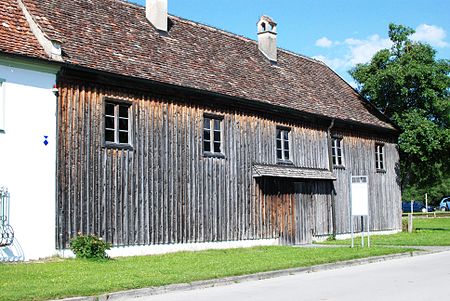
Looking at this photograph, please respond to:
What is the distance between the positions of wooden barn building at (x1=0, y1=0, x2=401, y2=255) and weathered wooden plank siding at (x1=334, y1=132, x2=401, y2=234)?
0.31 ft

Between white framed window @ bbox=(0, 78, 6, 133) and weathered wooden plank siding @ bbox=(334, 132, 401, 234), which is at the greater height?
white framed window @ bbox=(0, 78, 6, 133)

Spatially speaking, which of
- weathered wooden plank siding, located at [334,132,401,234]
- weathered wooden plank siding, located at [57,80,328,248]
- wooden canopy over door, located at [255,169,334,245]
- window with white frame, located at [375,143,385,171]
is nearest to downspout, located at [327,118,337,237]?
wooden canopy over door, located at [255,169,334,245]

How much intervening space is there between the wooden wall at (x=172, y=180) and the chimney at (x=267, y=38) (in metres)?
4.15

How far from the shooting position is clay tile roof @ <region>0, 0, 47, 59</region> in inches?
648

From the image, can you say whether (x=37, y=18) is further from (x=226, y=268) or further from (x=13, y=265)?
(x=226, y=268)

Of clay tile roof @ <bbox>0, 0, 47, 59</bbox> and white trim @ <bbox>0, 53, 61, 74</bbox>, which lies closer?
white trim @ <bbox>0, 53, 61, 74</bbox>

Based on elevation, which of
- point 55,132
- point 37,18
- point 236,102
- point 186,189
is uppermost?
point 37,18

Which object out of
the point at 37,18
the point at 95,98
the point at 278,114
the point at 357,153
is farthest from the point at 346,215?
the point at 37,18

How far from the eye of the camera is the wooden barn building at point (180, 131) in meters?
17.5

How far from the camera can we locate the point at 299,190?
25281mm

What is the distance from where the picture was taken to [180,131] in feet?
67.2

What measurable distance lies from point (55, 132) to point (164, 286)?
6.64 meters

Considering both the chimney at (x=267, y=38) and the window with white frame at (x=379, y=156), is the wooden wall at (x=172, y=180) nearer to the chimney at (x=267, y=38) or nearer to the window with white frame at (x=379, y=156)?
the chimney at (x=267, y=38)

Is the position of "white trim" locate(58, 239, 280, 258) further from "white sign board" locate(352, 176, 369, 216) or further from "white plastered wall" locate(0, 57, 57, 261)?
"white sign board" locate(352, 176, 369, 216)
